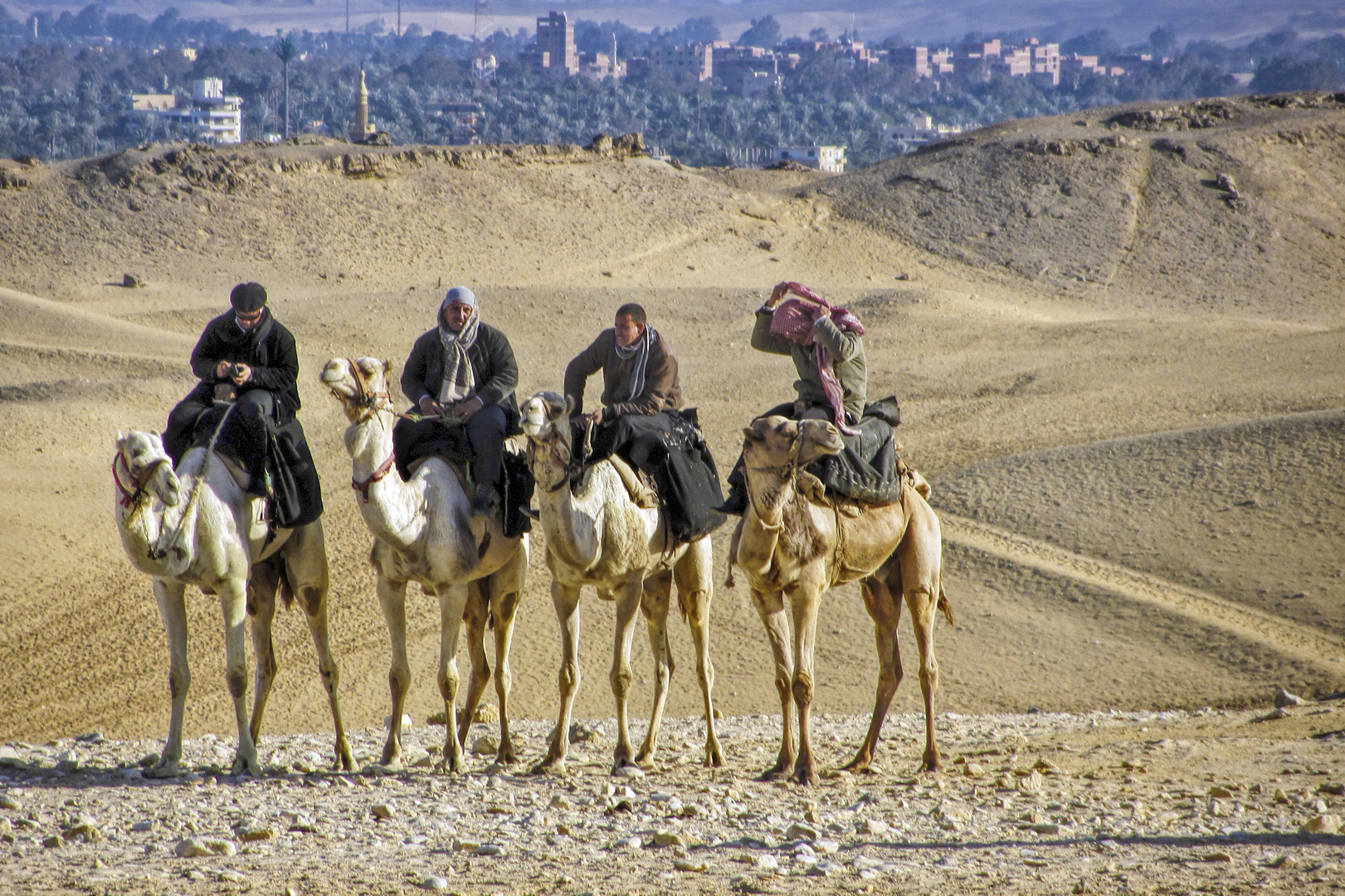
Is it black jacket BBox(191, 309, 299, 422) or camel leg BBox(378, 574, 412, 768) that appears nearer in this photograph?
camel leg BBox(378, 574, 412, 768)

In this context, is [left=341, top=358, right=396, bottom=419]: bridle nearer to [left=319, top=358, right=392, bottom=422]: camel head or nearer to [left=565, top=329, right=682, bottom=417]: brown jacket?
[left=319, top=358, right=392, bottom=422]: camel head

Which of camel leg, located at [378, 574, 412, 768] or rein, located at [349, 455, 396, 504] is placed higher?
rein, located at [349, 455, 396, 504]

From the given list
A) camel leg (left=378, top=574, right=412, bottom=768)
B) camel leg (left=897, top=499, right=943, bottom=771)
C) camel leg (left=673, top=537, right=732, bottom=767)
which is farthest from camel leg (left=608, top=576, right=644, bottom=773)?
camel leg (left=897, top=499, right=943, bottom=771)

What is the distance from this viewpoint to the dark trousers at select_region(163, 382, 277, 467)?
8.90 m

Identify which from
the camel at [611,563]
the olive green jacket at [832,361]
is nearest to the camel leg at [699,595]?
the camel at [611,563]

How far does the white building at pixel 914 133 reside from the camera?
99.6 meters

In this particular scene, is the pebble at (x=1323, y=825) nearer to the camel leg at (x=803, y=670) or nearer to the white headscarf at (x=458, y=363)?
the camel leg at (x=803, y=670)

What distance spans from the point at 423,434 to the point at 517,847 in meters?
3.31

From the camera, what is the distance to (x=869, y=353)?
25.5 meters

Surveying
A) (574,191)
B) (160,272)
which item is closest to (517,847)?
(160,272)

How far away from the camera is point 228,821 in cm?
730

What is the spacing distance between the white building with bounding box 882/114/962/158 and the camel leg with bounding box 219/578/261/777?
88599mm

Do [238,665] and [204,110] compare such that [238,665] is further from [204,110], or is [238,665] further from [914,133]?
[204,110]

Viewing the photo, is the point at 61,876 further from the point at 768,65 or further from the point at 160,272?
the point at 768,65
